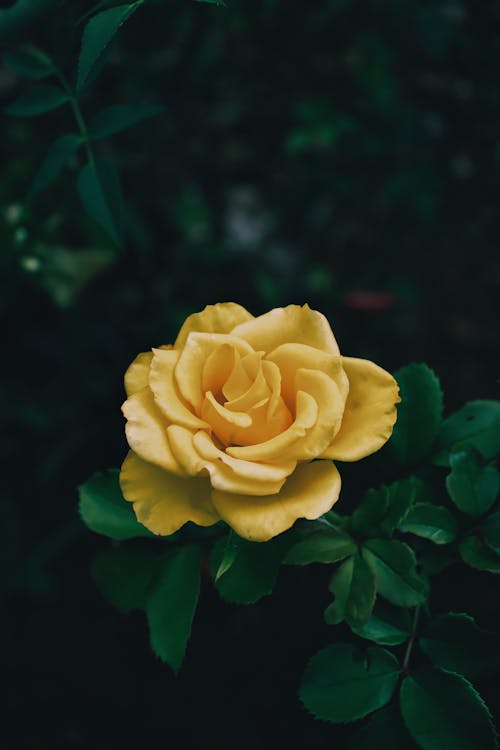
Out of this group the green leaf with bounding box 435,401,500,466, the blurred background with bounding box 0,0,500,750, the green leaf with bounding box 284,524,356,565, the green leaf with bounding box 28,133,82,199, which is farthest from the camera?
the blurred background with bounding box 0,0,500,750

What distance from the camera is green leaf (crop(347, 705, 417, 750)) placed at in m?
0.72

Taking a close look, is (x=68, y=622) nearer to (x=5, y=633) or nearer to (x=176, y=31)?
(x=5, y=633)

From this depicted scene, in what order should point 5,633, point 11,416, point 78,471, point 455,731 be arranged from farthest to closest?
1. point 78,471
2. point 11,416
3. point 5,633
4. point 455,731

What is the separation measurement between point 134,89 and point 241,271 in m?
0.56

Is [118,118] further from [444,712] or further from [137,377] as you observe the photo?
A: [444,712]

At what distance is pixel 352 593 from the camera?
70 cm

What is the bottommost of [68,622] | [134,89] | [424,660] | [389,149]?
[68,622]

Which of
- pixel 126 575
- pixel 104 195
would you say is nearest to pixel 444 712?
pixel 126 575

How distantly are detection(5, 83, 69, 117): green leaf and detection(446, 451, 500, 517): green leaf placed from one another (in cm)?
70

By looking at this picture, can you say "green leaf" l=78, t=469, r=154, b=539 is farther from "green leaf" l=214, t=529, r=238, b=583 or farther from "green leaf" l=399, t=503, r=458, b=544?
"green leaf" l=399, t=503, r=458, b=544

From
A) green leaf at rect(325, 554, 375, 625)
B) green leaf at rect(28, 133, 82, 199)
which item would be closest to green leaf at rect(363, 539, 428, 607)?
green leaf at rect(325, 554, 375, 625)

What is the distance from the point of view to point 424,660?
834 millimetres

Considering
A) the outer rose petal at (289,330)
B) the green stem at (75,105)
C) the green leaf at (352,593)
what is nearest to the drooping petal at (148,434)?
the outer rose petal at (289,330)

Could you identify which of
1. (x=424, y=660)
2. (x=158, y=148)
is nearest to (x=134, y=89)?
(x=158, y=148)
